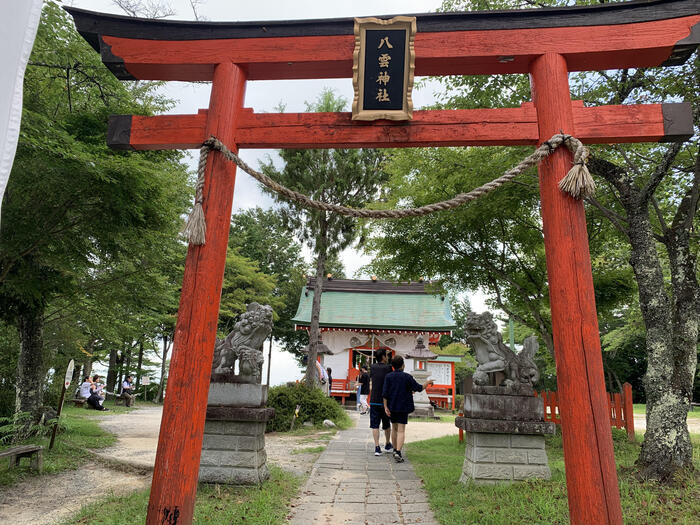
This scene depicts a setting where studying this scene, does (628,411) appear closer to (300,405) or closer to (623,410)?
(623,410)

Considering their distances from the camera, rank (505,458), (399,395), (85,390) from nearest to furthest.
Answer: (505,458) → (399,395) → (85,390)

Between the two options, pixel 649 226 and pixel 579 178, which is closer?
pixel 579 178

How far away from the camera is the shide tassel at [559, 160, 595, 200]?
9.95 ft

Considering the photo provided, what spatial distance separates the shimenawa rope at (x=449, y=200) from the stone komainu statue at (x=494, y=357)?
3229 millimetres

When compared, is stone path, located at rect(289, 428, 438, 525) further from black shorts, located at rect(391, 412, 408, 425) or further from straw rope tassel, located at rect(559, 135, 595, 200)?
straw rope tassel, located at rect(559, 135, 595, 200)

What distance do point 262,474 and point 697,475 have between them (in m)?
5.17

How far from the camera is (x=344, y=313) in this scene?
21078 mm

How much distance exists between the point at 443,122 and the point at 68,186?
5227 millimetres

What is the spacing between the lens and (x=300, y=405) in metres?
10.7

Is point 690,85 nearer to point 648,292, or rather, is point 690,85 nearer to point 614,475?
point 648,292

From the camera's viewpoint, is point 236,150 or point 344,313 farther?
point 344,313

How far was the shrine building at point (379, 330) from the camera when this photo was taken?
20016 millimetres

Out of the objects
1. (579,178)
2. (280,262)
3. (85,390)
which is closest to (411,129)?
(579,178)

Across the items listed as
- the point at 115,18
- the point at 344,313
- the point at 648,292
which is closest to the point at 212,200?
the point at 115,18
